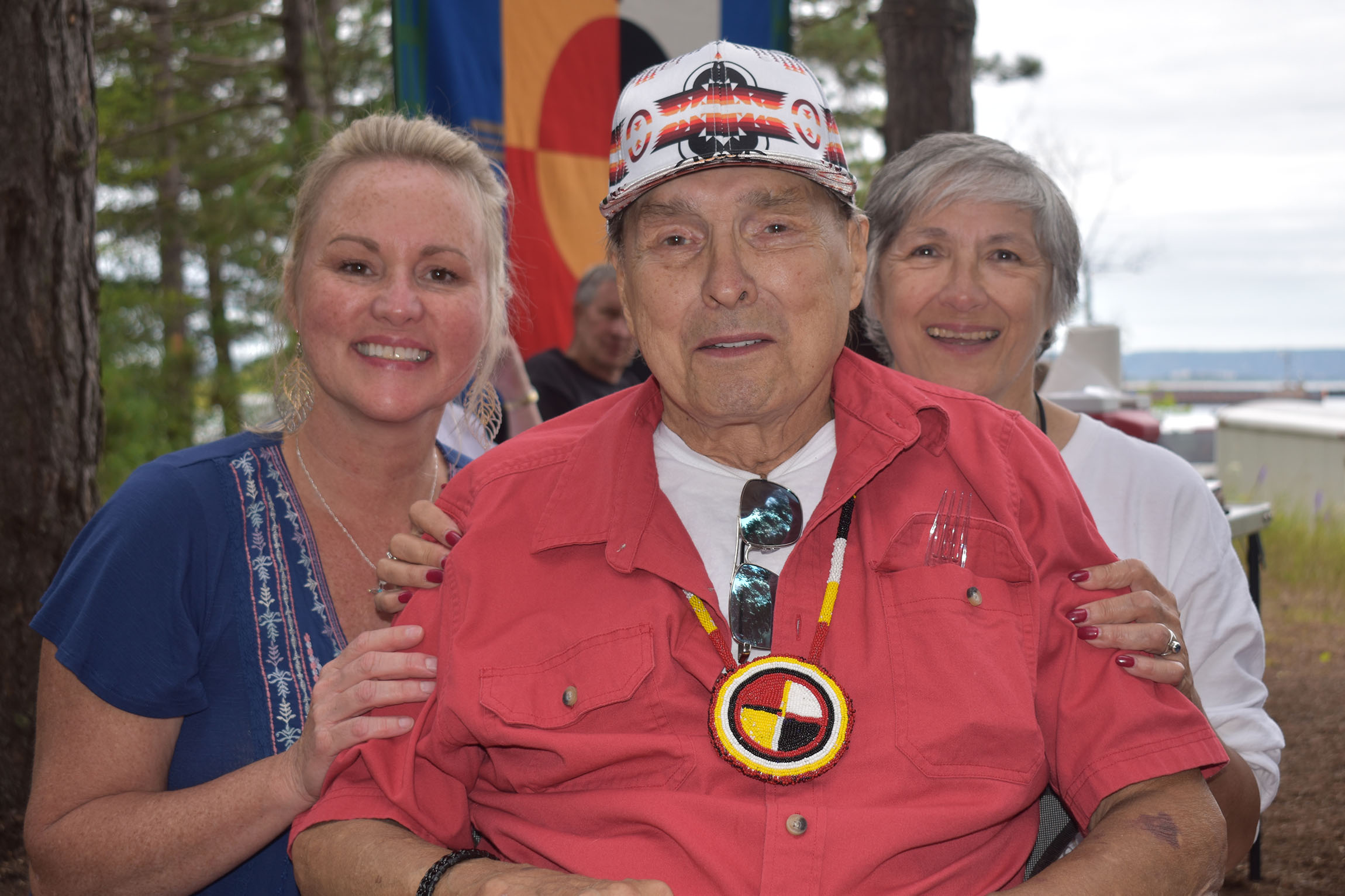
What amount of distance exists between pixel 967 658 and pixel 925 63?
4178mm

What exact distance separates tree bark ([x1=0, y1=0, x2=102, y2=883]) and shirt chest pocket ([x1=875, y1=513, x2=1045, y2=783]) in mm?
2763

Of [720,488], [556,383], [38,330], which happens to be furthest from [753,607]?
[556,383]

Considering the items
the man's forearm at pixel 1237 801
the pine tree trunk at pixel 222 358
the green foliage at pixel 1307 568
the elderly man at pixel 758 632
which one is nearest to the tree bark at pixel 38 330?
the elderly man at pixel 758 632

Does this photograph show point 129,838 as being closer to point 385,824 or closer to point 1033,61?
point 385,824

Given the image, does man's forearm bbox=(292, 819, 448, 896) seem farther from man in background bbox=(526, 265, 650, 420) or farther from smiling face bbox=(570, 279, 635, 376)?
smiling face bbox=(570, 279, 635, 376)

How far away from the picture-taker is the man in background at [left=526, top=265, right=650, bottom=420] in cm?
581

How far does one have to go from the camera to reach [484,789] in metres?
1.96

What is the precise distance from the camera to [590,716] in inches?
71.4

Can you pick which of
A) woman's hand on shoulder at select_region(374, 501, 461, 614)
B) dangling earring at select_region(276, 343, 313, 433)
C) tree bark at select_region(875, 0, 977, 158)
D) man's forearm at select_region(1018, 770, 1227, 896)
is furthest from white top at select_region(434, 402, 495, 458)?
tree bark at select_region(875, 0, 977, 158)

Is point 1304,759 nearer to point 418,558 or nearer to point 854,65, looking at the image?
point 418,558

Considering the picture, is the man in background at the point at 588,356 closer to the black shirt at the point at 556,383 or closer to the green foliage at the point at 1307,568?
the black shirt at the point at 556,383

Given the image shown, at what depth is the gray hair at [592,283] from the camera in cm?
595

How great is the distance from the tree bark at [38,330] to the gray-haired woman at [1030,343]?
245 centimetres

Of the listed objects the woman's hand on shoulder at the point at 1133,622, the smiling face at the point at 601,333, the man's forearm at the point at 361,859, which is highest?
the smiling face at the point at 601,333
